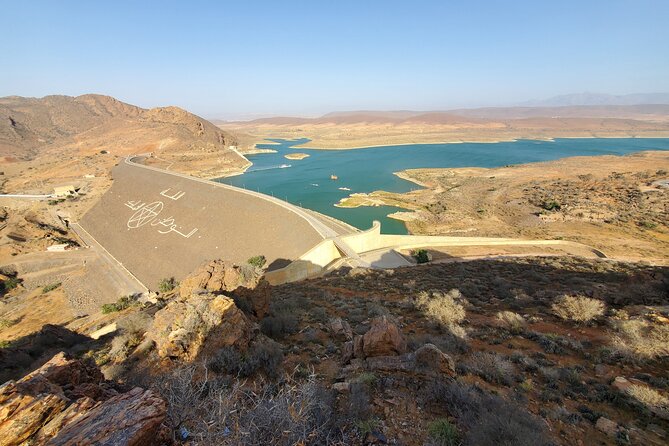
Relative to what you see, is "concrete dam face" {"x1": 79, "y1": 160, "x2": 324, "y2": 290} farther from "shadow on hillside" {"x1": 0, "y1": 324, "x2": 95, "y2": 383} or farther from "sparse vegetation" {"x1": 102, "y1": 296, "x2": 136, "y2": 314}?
"shadow on hillside" {"x1": 0, "y1": 324, "x2": 95, "y2": 383}

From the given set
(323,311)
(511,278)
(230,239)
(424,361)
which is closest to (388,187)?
(230,239)

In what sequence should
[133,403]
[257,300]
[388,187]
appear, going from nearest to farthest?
[133,403] → [257,300] → [388,187]

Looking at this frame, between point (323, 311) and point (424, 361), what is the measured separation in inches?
204

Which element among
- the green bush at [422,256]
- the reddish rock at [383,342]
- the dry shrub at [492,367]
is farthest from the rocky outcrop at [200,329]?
the green bush at [422,256]

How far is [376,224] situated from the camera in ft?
81.6

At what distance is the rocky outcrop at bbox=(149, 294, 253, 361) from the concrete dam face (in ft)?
46.0

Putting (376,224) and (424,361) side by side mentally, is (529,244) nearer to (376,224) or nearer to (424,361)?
(376,224)

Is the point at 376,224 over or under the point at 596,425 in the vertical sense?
under

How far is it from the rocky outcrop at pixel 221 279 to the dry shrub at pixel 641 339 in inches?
380

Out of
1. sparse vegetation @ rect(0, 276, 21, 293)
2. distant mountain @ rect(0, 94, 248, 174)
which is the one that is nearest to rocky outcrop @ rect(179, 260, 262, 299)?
sparse vegetation @ rect(0, 276, 21, 293)

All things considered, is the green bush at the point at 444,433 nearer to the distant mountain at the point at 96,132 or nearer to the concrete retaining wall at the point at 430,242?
the concrete retaining wall at the point at 430,242

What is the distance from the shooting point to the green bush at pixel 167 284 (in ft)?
69.0

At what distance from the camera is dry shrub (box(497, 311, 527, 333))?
9094mm

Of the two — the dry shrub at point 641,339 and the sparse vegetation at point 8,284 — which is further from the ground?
the dry shrub at point 641,339
